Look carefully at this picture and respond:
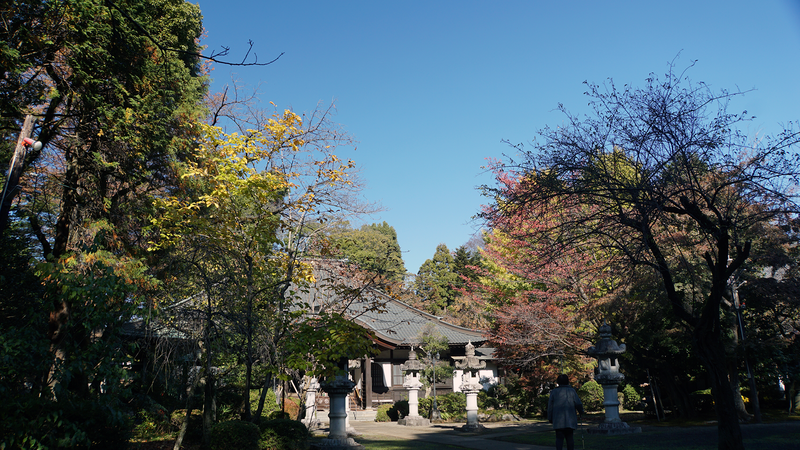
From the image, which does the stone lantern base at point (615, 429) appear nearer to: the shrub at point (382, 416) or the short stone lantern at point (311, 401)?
the short stone lantern at point (311, 401)

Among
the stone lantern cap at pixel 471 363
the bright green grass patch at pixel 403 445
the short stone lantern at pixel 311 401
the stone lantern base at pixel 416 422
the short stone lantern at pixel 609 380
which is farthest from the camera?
the stone lantern base at pixel 416 422

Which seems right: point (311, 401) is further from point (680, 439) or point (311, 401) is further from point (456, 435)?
point (680, 439)

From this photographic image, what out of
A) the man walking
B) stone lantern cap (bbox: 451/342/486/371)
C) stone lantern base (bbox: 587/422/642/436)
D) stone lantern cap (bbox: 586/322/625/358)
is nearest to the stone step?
stone lantern cap (bbox: 451/342/486/371)

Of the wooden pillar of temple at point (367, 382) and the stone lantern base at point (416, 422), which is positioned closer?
the stone lantern base at point (416, 422)

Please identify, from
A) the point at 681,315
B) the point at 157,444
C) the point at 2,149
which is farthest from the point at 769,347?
the point at 2,149

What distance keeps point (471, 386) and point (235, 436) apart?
381 inches

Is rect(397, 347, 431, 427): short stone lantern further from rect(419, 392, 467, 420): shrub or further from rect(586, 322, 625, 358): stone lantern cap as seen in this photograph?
rect(586, 322, 625, 358): stone lantern cap

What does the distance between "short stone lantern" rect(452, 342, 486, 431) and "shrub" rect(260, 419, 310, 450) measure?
7.89 meters

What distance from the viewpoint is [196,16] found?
14156 millimetres

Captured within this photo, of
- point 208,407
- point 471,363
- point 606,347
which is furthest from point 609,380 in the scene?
point 208,407

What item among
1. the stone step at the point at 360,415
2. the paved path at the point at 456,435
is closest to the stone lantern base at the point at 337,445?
the paved path at the point at 456,435

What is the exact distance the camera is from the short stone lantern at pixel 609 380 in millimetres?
12773

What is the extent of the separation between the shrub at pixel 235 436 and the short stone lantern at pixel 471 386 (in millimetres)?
9168

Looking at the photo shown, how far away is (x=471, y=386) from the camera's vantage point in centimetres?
1688
